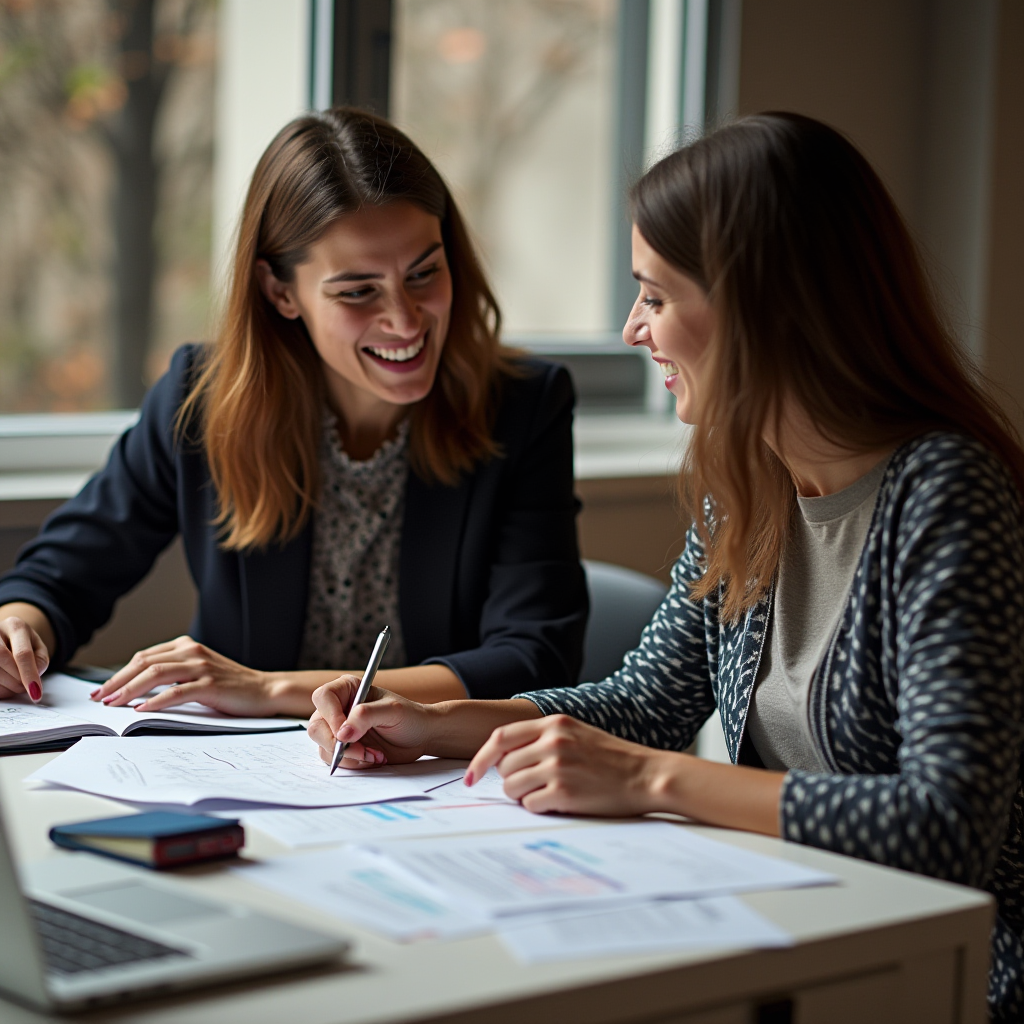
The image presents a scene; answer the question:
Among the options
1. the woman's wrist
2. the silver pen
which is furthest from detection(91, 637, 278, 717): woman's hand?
the silver pen

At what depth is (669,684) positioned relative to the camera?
4.90 ft

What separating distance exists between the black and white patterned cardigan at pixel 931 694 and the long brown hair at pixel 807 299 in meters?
0.06

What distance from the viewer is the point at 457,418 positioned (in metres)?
1.99

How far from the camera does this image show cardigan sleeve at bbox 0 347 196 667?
1911 mm

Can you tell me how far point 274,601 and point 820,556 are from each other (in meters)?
0.90

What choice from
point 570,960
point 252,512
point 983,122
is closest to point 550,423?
point 252,512

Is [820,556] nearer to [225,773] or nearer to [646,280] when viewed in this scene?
Result: [646,280]

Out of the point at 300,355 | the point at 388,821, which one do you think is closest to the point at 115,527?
the point at 300,355

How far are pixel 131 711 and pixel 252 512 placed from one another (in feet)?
1.54

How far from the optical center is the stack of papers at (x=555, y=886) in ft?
2.72

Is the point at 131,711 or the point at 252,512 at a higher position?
the point at 252,512

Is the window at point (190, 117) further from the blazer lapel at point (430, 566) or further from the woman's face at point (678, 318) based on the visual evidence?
the woman's face at point (678, 318)

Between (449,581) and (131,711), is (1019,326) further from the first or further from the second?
(131,711)

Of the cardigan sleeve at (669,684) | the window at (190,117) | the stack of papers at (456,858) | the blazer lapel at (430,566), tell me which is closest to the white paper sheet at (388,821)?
the stack of papers at (456,858)
